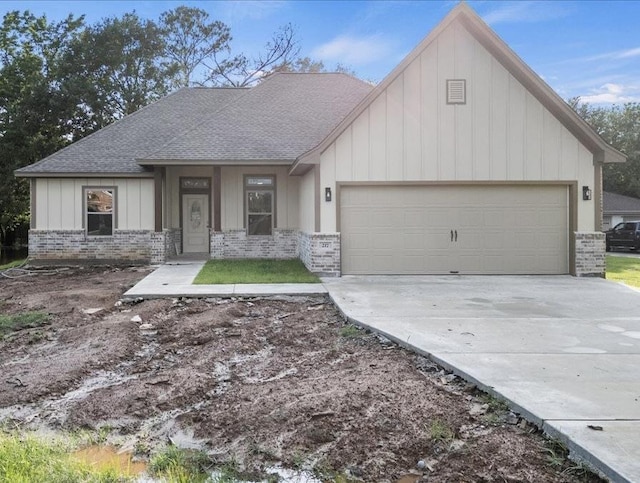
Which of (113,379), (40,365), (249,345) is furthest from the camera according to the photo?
(249,345)

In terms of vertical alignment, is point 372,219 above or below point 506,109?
below

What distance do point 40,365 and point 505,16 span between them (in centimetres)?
1550

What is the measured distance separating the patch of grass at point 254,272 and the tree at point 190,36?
2382 centimetres

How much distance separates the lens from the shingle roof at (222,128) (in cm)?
1481

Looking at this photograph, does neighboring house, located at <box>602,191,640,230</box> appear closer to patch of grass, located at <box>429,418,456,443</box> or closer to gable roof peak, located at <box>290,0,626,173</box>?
gable roof peak, located at <box>290,0,626,173</box>

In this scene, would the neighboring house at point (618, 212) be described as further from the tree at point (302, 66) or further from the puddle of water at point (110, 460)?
the puddle of water at point (110, 460)

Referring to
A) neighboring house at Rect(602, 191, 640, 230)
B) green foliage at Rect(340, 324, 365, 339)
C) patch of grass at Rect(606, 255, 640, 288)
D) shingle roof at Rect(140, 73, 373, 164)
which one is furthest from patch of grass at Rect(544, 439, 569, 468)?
neighboring house at Rect(602, 191, 640, 230)

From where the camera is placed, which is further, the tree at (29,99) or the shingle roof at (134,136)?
the tree at (29,99)

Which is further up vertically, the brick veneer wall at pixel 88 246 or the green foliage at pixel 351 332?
the brick veneer wall at pixel 88 246

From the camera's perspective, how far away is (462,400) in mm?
4129

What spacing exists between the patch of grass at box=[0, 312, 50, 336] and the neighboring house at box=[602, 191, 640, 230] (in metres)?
30.8

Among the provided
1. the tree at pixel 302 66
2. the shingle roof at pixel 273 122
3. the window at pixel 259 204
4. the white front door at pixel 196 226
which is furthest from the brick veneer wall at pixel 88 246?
the tree at pixel 302 66

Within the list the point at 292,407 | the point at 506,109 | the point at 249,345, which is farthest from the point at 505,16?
the point at 292,407

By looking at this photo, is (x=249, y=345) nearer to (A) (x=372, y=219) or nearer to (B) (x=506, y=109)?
(A) (x=372, y=219)
